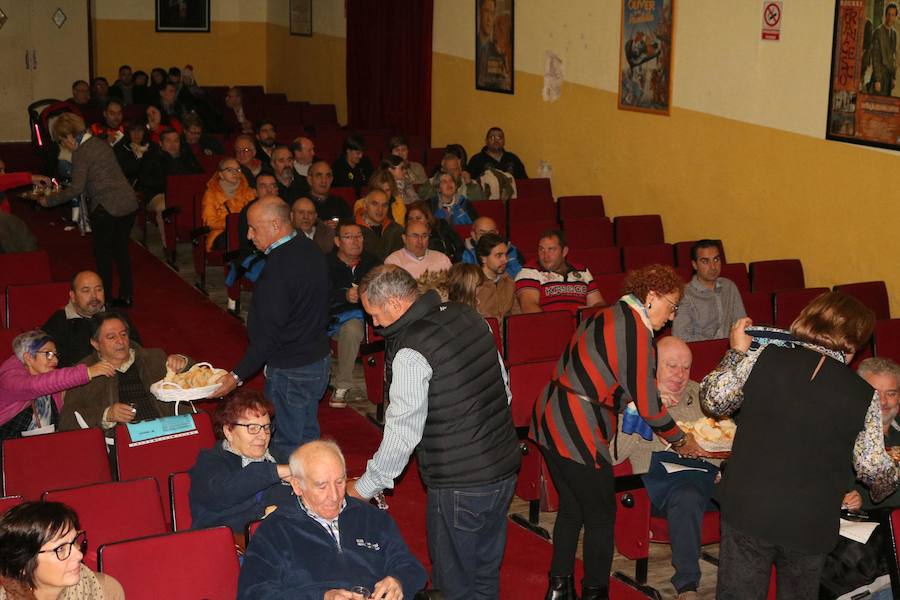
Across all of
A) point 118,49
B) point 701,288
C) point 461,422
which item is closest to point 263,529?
point 461,422

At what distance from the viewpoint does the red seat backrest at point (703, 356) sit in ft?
18.7

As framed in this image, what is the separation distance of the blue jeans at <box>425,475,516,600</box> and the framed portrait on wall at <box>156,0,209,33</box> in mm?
15703

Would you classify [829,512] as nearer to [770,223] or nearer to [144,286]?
[770,223]

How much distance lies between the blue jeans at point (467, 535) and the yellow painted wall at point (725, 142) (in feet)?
14.0

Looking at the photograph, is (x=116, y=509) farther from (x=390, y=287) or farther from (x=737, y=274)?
(x=737, y=274)

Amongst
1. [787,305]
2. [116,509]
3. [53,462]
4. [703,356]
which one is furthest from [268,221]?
[787,305]

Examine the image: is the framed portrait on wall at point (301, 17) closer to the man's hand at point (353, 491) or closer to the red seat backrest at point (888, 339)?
the red seat backrest at point (888, 339)

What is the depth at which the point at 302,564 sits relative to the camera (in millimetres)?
3318

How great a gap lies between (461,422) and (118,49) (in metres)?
15.6

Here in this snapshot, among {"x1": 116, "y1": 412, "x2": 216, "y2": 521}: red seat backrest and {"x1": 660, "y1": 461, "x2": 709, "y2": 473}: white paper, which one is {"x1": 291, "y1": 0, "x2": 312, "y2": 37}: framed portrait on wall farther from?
{"x1": 660, "y1": 461, "x2": 709, "y2": 473}: white paper

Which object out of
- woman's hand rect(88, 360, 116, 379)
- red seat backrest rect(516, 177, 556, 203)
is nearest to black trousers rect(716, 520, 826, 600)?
woman's hand rect(88, 360, 116, 379)

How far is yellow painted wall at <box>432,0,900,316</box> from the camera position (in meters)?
7.21

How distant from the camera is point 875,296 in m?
6.89

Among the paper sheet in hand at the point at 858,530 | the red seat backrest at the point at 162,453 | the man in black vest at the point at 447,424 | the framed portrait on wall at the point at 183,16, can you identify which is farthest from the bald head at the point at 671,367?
the framed portrait on wall at the point at 183,16
